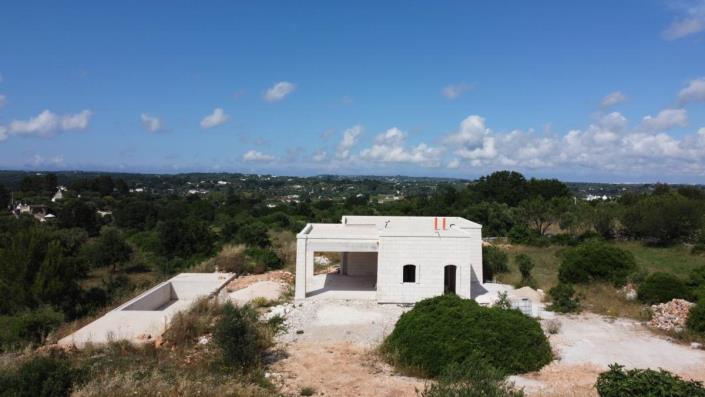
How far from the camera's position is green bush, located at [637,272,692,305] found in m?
16.3

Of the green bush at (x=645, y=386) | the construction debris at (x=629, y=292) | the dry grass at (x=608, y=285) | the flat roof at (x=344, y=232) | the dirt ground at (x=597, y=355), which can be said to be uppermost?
the flat roof at (x=344, y=232)

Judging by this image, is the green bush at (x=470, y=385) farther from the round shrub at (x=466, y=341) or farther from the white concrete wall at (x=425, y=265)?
the white concrete wall at (x=425, y=265)

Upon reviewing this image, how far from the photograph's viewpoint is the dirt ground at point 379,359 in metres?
9.60

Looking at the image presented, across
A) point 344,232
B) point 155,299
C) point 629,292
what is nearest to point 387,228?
point 344,232

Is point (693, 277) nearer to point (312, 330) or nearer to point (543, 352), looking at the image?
point (543, 352)

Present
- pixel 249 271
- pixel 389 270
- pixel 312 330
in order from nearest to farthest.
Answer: pixel 312 330
pixel 389 270
pixel 249 271

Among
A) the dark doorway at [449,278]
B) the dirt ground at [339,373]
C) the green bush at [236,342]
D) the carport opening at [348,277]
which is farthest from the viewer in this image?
the dark doorway at [449,278]

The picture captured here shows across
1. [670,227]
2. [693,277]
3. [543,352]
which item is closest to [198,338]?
[543,352]

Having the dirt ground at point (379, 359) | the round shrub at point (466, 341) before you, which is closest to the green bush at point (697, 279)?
the dirt ground at point (379, 359)

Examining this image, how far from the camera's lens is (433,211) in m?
47.3

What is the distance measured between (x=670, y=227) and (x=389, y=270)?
87.3ft

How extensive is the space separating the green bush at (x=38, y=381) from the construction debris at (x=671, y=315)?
15194 millimetres

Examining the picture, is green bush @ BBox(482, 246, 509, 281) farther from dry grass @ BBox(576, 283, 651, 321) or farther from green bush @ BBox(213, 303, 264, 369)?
green bush @ BBox(213, 303, 264, 369)

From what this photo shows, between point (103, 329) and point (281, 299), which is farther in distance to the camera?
point (281, 299)
